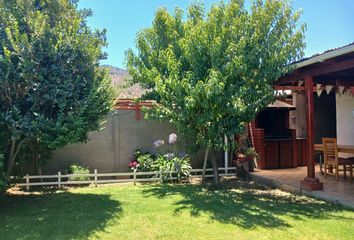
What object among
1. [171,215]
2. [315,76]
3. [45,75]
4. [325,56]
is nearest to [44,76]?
[45,75]

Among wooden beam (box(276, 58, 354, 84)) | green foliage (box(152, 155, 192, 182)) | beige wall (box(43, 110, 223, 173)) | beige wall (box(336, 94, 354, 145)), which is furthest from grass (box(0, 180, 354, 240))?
beige wall (box(336, 94, 354, 145))

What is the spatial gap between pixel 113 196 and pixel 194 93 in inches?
124

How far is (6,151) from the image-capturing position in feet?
24.4

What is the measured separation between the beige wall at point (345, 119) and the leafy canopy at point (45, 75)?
8802mm

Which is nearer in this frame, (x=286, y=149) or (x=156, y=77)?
(x=156, y=77)

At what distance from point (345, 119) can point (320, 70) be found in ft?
15.6

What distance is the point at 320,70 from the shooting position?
7961 millimetres

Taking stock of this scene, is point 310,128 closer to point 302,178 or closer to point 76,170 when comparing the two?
point 302,178

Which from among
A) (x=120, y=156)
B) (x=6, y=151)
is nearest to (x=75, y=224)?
(x=6, y=151)

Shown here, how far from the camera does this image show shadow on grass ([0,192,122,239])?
541 cm

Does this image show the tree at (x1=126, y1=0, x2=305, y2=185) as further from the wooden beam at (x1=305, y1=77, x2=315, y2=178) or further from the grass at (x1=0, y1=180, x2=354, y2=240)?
the grass at (x1=0, y1=180, x2=354, y2=240)

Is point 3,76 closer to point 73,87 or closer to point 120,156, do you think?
point 73,87

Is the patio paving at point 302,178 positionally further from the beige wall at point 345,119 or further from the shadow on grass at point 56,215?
the shadow on grass at point 56,215

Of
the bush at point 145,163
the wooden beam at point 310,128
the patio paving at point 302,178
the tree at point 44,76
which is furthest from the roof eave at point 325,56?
the bush at point 145,163
